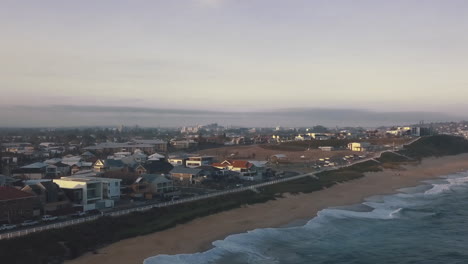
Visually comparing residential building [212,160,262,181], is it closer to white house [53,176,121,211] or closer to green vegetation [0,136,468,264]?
green vegetation [0,136,468,264]

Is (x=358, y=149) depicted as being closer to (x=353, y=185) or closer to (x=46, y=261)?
(x=353, y=185)

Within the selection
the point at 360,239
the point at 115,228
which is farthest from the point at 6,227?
the point at 360,239

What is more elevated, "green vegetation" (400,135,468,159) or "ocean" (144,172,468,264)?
"green vegetation" (400,135,468,159)

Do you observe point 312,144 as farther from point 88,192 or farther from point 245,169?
point 88,192

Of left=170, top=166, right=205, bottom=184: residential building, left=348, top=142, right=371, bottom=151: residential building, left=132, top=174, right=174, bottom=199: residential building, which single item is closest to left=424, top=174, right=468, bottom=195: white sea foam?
left=170, top=166, right=205, bottom=184: residential building

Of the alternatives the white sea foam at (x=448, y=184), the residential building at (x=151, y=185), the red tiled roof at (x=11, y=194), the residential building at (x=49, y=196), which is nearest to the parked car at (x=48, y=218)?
the residential building at (x=49, y=196)

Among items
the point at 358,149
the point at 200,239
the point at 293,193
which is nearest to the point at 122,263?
the point at 200,239
